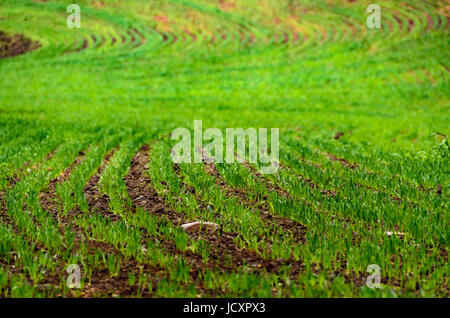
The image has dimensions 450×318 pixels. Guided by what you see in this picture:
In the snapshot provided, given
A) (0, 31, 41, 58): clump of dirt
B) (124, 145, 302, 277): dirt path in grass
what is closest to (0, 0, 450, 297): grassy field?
(124, 145, 302, 277): dirt path in grass

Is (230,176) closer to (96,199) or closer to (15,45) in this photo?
(96,199)

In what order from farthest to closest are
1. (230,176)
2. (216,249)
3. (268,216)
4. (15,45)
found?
1. (15,45)
2. (230,176)
3. (268,216)
4. (216,249)

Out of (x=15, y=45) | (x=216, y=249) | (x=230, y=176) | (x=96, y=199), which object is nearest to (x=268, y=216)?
(x=216, y=249)

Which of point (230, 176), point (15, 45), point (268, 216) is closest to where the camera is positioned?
point (268, 216)

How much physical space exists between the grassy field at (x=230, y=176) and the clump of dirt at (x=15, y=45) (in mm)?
181

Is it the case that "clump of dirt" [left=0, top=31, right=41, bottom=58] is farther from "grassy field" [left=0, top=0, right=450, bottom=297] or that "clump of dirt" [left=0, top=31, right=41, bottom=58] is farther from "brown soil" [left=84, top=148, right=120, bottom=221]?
"brown soil" [left=84, top=148, right=120, bottom=221]

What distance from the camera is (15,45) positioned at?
41.6 m

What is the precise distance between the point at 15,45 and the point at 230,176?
125ft

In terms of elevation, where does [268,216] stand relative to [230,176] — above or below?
below

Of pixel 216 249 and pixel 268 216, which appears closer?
pixel 216 249

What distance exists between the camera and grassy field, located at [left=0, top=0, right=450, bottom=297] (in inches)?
189

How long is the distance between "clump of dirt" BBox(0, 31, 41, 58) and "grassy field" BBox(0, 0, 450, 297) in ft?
0.60

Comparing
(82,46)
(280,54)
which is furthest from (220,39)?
(82,46)

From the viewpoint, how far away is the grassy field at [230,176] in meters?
4.80
